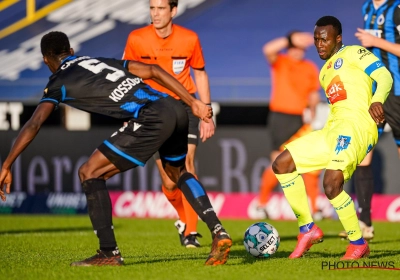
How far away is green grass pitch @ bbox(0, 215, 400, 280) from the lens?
19.7 feet

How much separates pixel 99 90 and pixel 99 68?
0.20 meters

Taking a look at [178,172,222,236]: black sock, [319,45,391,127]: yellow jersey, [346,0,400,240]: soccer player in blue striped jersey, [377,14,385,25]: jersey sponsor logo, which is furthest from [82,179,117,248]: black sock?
[377,14,385,25]: jersey sponsor logo

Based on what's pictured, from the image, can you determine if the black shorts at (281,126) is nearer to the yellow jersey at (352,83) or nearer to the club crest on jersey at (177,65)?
the club crest on jersey at (177,65)

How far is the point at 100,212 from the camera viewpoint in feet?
20.7

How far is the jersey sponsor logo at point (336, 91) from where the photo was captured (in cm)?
714

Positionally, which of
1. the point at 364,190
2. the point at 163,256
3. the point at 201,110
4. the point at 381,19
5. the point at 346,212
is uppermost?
the point at 381,19

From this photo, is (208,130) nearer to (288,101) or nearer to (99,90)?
(99,90)

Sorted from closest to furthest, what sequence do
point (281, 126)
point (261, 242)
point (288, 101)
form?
point (261, 242)
point (281, 126)
point (288, 101)

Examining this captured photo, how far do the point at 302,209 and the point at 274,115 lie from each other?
6530mm

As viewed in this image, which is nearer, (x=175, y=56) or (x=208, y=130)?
(x=208, y=130)

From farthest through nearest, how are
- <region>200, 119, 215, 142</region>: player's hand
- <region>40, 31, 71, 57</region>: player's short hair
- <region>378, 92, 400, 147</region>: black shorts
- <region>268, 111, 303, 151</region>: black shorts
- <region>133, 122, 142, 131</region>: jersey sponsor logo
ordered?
<region>268, 111, 303, 151</region>: black shorts < <region>378, 92, 400, 147</region>: black shorts < <region>200, 119, 215, 142</region>: player's hand < <region>40, 31, 71, 57</region>: player's short hair < <region>133, 122, 142, 131</region>: jersey sponsor logo

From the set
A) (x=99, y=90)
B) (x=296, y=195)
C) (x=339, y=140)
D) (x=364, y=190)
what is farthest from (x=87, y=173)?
(x=364, y=190)

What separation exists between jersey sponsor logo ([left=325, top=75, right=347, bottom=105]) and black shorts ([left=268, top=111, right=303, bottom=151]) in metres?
5.99

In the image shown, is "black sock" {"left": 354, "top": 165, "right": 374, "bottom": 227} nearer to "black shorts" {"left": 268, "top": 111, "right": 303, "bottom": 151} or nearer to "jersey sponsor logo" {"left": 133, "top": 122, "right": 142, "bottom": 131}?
"jersey sponsor logo" {"left": 133, "top": 122, "right": 142, "bottom": 131}
